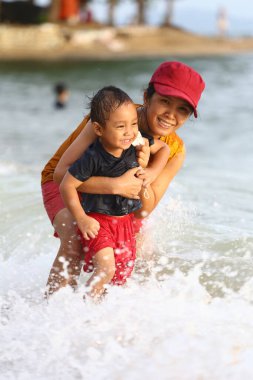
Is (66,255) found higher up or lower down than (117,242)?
lower down

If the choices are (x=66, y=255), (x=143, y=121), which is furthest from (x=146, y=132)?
(x=66, y=255)

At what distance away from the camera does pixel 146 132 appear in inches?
167

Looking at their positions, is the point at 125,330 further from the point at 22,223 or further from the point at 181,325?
the point at 22,223

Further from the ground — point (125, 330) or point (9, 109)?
point (125, 330)

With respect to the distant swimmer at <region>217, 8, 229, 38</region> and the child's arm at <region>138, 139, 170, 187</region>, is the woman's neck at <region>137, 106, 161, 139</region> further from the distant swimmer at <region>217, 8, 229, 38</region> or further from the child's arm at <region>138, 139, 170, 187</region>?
the distant swimmer at <region>217, 8, 229, 38</region>

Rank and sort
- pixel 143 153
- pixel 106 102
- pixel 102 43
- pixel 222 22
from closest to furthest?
pixel 106 102 < pixel 143 153 < pixel 102 43 < pixel 222 22

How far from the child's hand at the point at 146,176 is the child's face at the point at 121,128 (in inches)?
8.8

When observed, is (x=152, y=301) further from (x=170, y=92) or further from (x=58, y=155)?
(x=170, y=92)

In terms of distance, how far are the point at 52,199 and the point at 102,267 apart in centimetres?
57

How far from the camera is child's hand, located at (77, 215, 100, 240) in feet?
13.3

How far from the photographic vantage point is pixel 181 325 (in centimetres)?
412

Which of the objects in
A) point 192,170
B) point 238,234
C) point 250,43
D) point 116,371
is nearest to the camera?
point 116,371

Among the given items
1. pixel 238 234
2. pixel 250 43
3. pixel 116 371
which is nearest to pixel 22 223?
pixel 238 234

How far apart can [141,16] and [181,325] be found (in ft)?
151
